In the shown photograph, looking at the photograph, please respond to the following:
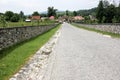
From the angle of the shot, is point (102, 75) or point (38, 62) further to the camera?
point (38, 62)

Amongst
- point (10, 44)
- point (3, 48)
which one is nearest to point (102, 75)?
point (3, 48)

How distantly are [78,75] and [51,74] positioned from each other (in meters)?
0.94

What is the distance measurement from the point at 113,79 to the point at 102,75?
1.93 ft

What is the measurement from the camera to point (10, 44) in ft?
53.2

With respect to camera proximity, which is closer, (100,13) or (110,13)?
(110,13)

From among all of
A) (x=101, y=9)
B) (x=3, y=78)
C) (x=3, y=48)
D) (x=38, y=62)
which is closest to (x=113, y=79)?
(x=3, y=78)

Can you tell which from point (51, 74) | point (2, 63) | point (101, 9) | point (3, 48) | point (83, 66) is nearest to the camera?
point (51, 74)

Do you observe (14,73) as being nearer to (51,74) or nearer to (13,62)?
(51,74)

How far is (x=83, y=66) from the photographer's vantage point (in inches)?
371

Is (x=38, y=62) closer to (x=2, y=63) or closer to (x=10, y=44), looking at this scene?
(x=2, y=63)

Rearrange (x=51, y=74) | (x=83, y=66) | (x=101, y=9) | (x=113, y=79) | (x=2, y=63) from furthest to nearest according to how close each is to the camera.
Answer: (x=101, y=9), (x=2, y=63), (x=83, y=66), (x=51, y=74), (x=113, y=79)

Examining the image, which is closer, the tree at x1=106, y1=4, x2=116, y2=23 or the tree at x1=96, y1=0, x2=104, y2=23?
the tree at x1=106, y1=4, x2=116, y2=23

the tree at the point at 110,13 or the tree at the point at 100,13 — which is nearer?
the tree at the point at 110,13

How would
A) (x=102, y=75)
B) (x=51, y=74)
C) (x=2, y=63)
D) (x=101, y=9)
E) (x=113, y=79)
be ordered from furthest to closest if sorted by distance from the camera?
(x=101, y=9) → (x=2, y=63) → (x=51, y=74) → (x=102, y=75) → (x=113, y=79)
